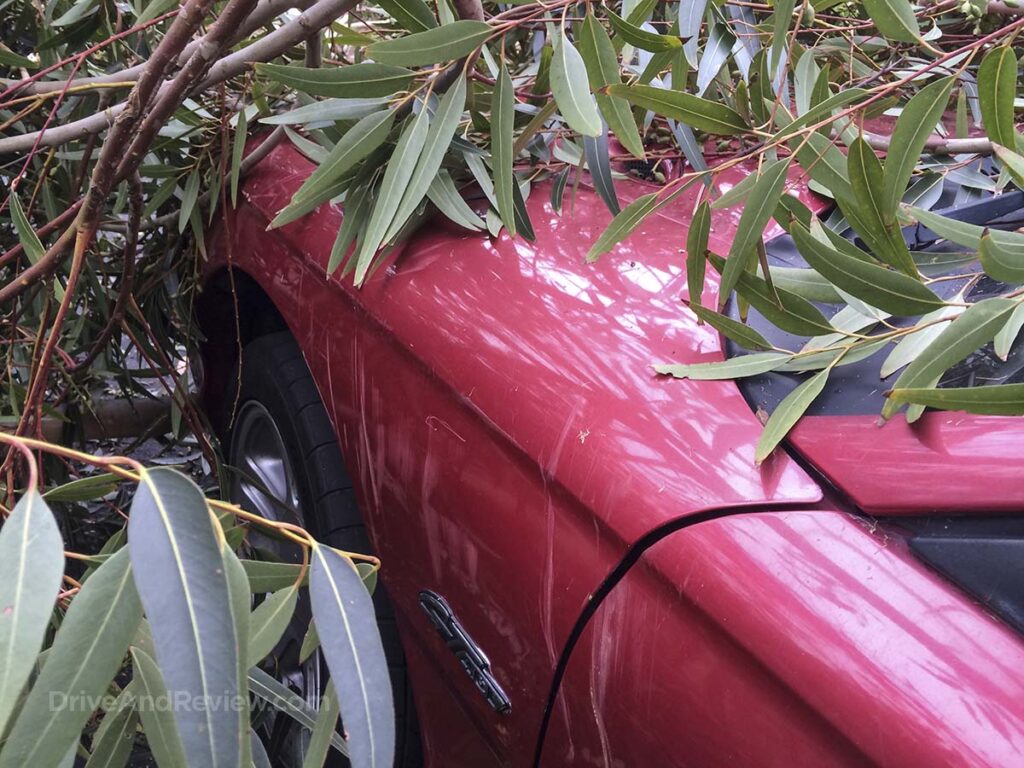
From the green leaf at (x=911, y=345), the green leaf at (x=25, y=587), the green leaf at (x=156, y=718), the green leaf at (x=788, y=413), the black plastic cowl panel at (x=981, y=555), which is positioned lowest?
the green leaf at (x=156, y=718)

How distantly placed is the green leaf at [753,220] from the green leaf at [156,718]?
707 millimetres

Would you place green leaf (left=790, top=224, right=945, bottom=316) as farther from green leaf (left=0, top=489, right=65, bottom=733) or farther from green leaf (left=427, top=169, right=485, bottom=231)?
green leaf (left=0, top=489, right=65, bottom=733)

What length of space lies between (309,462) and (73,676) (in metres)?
1.00

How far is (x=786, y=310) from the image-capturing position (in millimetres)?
976

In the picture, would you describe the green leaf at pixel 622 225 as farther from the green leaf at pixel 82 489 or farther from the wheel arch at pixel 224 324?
the wheel arch at pixel 224 324

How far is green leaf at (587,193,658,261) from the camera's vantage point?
1.13 metres

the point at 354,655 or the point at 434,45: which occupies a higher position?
the point at 434,45

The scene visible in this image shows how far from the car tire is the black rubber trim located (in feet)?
1.72

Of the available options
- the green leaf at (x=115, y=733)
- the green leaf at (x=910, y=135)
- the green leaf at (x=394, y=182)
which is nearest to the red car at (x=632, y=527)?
the green leaf at (x=394, y=182)

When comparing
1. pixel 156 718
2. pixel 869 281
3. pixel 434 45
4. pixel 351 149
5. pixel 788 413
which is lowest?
pixel 156 718

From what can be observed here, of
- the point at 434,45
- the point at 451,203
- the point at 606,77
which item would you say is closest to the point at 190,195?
the point at 451,203

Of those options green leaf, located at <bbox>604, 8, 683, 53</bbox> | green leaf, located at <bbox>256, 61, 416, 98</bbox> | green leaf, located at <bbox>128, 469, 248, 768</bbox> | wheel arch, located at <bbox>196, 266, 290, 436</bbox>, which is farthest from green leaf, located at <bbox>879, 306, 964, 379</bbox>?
wheel arch, located at <bbox>196, 266, 290, 436</bbox>

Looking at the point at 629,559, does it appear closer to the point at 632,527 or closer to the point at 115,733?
the point at 632,527

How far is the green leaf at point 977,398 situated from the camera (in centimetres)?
77
